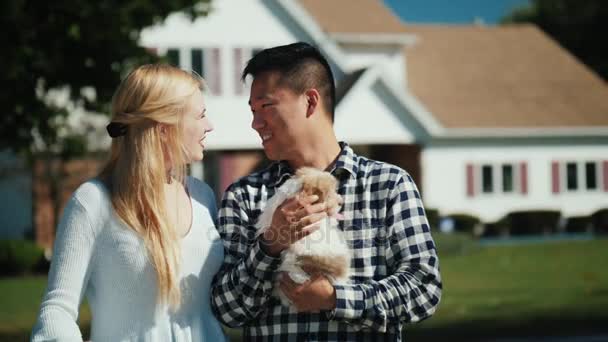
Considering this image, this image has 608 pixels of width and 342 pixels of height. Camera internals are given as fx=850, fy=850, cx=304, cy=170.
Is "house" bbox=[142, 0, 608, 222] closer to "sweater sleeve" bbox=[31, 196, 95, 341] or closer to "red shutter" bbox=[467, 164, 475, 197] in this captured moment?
"red shutter" bbox=[467, 164, 475, 197]

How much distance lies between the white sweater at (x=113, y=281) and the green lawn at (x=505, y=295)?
8.86 metres

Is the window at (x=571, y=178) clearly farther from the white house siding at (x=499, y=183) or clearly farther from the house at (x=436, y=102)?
the white house siding at (x=499, y=183)

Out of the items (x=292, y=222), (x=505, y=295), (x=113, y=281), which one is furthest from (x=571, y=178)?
(x=292, y=222)

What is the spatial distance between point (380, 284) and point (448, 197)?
30.2 meters

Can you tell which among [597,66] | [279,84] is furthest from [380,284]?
[597,66]

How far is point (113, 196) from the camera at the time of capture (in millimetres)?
3549

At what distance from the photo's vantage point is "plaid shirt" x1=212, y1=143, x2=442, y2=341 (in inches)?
128

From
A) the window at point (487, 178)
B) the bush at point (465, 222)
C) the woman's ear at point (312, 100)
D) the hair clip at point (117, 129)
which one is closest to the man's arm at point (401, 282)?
the woman's ear at point (312, 100)

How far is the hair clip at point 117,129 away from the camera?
3590mm

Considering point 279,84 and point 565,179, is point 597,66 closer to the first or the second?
point 565,179

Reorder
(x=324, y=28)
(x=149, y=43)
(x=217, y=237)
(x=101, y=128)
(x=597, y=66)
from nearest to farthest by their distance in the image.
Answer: (x=217, y=237) → (x=101, y=128) → (x=149, y=43) → (x=324, y=28) → (x=597, y=66)

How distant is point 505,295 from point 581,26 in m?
41.8

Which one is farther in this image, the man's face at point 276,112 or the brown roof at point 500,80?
the brown roof at point 500,80

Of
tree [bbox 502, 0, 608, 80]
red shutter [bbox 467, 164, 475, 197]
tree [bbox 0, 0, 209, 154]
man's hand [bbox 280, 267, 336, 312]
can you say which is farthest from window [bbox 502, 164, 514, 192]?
man's hand [bbox 280, 267, 336, 312]
